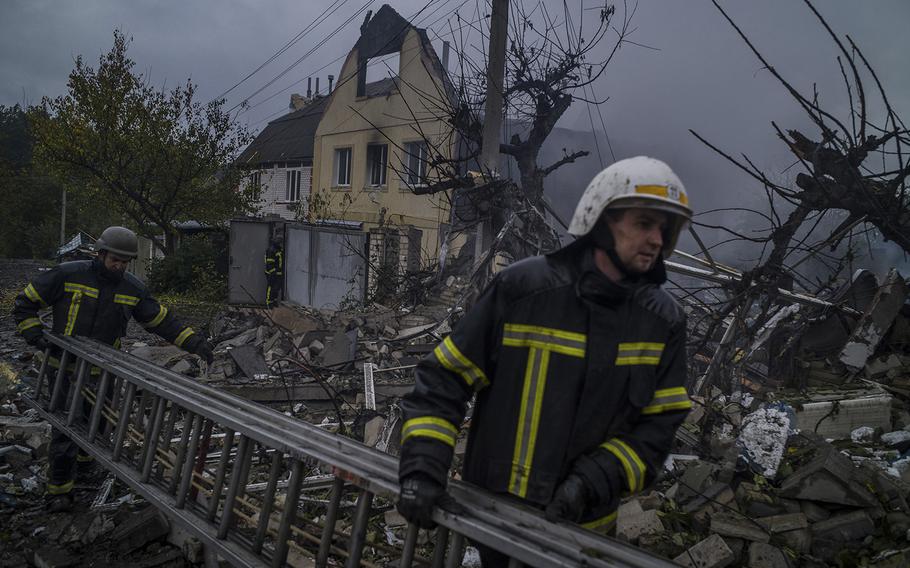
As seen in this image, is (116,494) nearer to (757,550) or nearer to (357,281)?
(757,550)

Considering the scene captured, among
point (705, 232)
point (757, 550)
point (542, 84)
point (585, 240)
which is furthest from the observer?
point (705, 232)

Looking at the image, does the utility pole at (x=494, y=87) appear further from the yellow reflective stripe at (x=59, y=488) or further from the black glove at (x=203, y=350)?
the yellow reflective stripe at (x=59, y=488)

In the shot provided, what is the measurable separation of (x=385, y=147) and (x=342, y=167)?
2680 millimetres

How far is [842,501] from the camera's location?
407 centimetres

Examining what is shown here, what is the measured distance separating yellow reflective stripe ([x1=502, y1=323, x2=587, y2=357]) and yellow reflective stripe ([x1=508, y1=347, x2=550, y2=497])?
0.03 meters

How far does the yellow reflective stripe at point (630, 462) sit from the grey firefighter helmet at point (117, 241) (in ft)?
13.1

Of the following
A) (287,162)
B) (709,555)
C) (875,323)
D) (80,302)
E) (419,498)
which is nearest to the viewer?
(419,498)

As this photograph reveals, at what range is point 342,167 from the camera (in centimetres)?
2073

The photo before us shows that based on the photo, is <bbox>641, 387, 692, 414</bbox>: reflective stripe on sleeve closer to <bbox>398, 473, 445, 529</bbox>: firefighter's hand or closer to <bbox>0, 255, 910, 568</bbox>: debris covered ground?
<bbox>398, 473, 445, 529</bbox>: firefighter's hand

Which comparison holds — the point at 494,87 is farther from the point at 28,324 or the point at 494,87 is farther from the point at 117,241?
the point at 28,324

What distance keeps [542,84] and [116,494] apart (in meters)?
8.59

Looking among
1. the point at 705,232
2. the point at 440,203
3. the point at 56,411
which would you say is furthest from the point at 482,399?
the point at 705,232

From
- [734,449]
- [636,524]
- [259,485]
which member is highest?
[734,449]

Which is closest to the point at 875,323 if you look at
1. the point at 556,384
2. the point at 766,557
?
the point at 766,557
